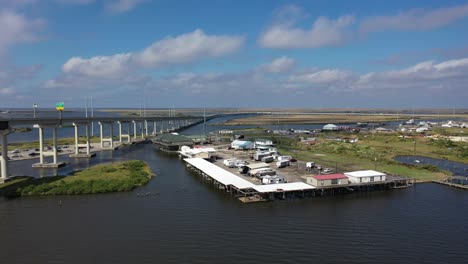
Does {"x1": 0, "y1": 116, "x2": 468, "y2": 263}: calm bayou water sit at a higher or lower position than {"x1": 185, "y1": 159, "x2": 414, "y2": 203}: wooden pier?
lower

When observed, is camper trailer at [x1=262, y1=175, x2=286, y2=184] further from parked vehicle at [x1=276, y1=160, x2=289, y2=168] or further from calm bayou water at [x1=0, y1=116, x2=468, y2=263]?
parked vehicle at [x1=276, y1=160, x2=289, y2=168]

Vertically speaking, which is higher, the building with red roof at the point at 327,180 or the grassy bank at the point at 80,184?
the building with red roof at the point at 327,180

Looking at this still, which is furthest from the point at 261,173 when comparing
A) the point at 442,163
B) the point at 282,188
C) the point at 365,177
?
the point at 442,163

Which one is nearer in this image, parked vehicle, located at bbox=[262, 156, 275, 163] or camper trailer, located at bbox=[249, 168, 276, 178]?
camper trailer, located at bbox=[249, 168, 276, 178]

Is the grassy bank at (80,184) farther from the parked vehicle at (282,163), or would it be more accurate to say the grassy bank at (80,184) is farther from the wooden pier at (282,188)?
the parked vehicle at (282,163)

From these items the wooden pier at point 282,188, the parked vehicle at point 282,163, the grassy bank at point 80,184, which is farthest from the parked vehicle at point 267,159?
the grassy bank at point 80,184

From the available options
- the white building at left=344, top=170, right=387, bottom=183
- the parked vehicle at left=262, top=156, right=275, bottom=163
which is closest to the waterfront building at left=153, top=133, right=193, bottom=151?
the parked vehicle at left=262, top=156, right=275, bottom=163
